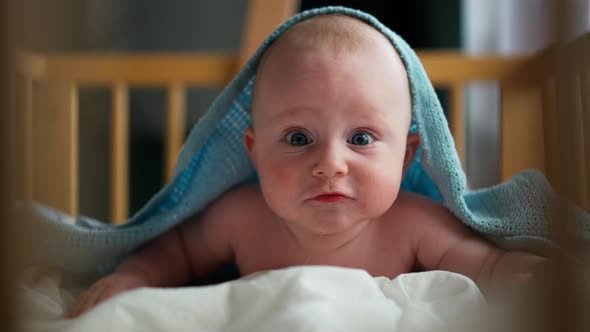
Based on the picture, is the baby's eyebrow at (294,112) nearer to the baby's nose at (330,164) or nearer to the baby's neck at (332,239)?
the baby's nose at (330,164)

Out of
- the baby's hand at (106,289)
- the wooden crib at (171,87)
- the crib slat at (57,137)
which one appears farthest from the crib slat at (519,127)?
the crib slat at (57,137)

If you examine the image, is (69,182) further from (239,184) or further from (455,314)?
(455,314)

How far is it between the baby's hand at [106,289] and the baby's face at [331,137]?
0.21m

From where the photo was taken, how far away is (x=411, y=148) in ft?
2.80

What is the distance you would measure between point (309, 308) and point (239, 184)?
1.49 feet

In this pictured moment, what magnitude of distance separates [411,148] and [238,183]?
0.28 metres

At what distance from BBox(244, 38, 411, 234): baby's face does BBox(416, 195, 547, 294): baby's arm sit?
11 cm

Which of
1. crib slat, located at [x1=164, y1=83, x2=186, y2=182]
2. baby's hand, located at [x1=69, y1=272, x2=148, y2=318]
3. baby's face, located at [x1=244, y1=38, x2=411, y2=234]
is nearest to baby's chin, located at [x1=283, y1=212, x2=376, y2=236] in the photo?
baby's face, located at [x1=244, y1=38, x2=411, y2=234]

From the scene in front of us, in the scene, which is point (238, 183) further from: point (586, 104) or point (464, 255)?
point (586, 104)

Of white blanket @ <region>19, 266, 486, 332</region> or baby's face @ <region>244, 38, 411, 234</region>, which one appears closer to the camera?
white blanket @ <region>19, 266, 486, 332</region>

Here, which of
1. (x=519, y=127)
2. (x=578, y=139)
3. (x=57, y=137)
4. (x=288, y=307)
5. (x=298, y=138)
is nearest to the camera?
(x=288, y=307)

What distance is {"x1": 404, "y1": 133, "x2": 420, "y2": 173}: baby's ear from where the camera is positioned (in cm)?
83

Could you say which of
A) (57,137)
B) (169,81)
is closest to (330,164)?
(169,81)

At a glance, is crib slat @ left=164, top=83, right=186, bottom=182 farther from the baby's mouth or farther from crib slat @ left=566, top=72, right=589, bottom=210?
crib slat @ left=566, top=72, right=589, bottom=210
